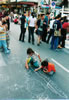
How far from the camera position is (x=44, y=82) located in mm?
4332

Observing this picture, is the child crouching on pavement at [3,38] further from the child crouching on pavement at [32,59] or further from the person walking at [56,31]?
the person walking at [56,31]

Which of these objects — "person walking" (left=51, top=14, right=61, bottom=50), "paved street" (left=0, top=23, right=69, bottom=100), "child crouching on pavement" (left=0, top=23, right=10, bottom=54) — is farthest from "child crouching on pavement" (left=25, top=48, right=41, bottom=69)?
"person walking" (left=51, top=14, right=61, bottom=50)

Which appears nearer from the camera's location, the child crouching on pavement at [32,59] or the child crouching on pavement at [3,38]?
the child crouching on pavement at [32,59]

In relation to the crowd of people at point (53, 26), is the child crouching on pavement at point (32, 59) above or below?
below

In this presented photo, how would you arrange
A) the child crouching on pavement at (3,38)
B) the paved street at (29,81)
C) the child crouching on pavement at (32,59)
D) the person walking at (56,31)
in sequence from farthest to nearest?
the person walking at (56,31) → the child crouching on pavement at (3,38) → the child crouching on pavement at (32,59) → the paved street at (29,81)

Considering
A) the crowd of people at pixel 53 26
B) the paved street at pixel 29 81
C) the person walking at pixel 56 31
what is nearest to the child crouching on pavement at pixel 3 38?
the paved street at pixel 29 81

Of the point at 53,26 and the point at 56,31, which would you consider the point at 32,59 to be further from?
the point at 53,26

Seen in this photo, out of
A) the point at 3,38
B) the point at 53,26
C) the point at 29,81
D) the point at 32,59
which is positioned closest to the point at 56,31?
the point at 53,26

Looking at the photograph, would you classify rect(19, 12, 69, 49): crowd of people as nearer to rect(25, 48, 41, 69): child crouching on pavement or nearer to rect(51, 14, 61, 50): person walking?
rect(51, 14, 61, 50): person walking

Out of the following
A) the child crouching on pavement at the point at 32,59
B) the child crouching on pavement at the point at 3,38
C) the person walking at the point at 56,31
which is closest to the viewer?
the child crouching on pavement at the point at 32,59

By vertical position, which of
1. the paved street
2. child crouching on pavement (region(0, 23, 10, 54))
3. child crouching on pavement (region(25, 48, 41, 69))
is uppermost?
child crouching on pavement (region(0, 23, 10, 54))

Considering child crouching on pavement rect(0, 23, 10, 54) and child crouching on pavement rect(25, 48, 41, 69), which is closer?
child crouching on pavement rect(25, 48, 41, 69)

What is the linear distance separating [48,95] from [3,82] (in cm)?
139

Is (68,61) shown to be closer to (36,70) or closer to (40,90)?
(36,70)
